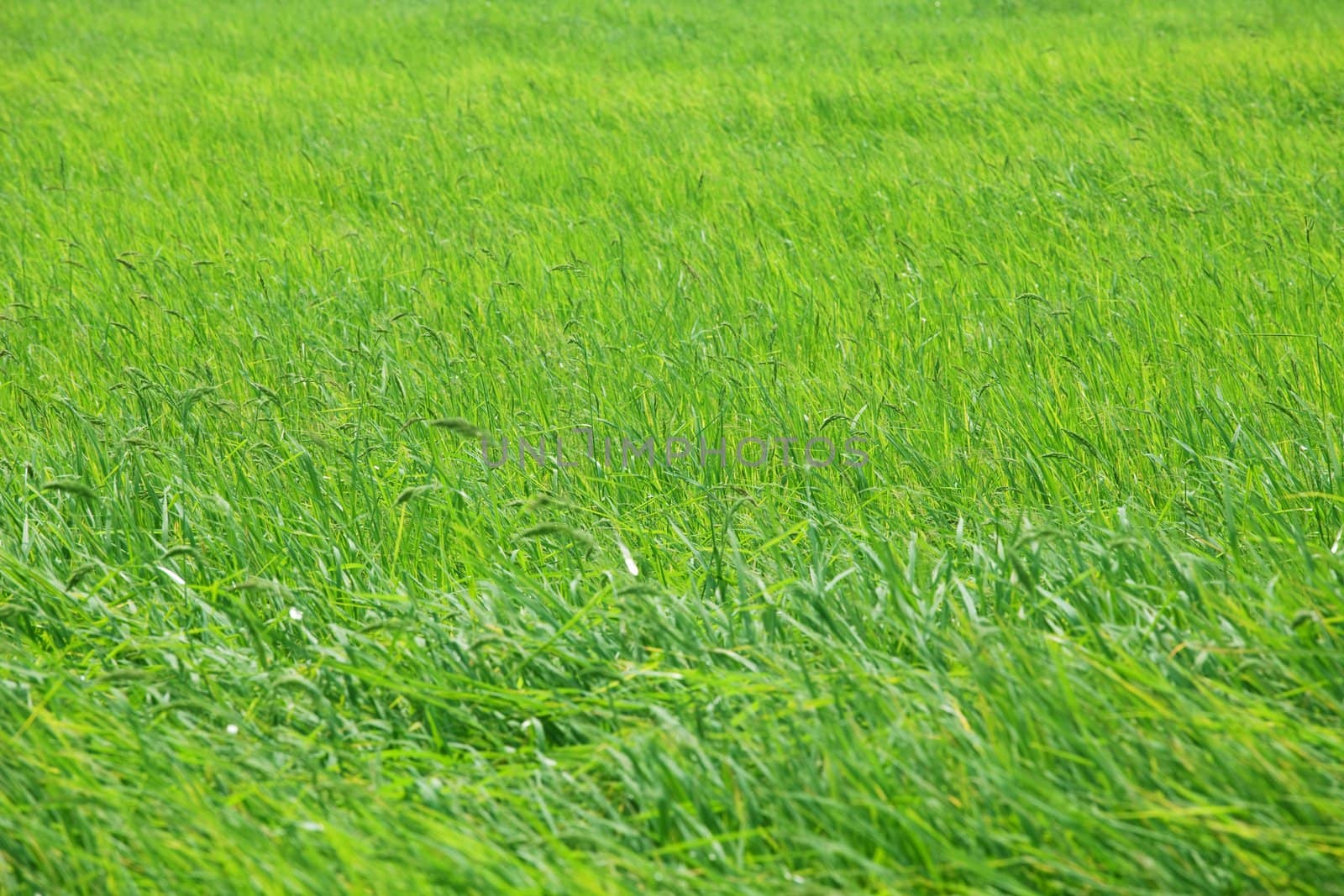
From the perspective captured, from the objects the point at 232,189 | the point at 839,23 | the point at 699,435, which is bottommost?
the point at 699,435

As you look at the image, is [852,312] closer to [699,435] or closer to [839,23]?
[699,435]

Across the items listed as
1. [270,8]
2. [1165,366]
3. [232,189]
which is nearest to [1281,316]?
[1165,366]

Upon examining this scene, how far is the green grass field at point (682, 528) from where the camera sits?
1.63 m

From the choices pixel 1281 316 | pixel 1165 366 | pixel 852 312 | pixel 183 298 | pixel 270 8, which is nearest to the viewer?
pixel 1165 366

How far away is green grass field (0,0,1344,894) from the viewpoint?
5.36ft

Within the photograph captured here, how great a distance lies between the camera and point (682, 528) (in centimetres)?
272

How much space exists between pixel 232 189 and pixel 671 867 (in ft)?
17.8

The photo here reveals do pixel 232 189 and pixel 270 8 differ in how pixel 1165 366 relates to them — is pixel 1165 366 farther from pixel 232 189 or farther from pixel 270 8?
pixel 270 8

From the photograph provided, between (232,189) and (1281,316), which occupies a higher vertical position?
(232,189)

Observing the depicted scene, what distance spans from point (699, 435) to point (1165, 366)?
Result: 138 cm

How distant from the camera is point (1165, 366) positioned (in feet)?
10.8

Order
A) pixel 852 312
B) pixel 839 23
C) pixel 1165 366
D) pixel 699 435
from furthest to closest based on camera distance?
pixel 839 23, pixel 852 312, pixel 1165 366, pixel 699 435

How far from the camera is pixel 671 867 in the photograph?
1574mm

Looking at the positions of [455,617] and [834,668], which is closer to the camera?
[834,668]
